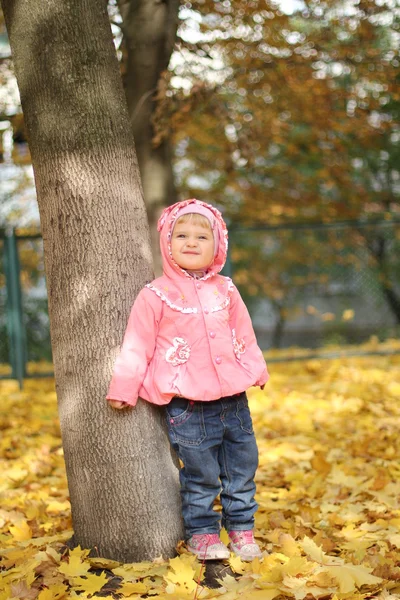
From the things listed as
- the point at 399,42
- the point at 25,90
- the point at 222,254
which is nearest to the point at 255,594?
the point at 222,254

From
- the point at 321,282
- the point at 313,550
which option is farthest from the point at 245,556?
the point at 321,282

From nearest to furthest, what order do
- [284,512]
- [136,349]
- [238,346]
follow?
[136,349] < [238,346] < [284,512]

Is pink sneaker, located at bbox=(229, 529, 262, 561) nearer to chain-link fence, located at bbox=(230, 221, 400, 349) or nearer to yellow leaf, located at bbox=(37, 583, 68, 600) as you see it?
yellow leaf, located at bbox=(37, 583, 68, 600)

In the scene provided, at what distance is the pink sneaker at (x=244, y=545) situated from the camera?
2986mm

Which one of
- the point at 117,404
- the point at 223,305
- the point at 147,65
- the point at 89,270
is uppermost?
the point at 147,65

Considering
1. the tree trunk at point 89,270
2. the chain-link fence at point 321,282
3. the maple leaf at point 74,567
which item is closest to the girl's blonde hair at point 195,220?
the tree trunk at point 89,270

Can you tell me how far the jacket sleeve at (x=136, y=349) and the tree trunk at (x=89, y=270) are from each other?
0.05 m

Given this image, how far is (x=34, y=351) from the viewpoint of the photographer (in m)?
8.41

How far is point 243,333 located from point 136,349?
54 centimetres

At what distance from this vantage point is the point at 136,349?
9.54 ft

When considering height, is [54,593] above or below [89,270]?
below

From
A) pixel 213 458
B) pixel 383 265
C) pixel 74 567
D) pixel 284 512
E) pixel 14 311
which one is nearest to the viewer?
pixel 74 567

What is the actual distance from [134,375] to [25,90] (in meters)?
1.28

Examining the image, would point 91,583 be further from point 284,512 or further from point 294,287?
point 294,287
